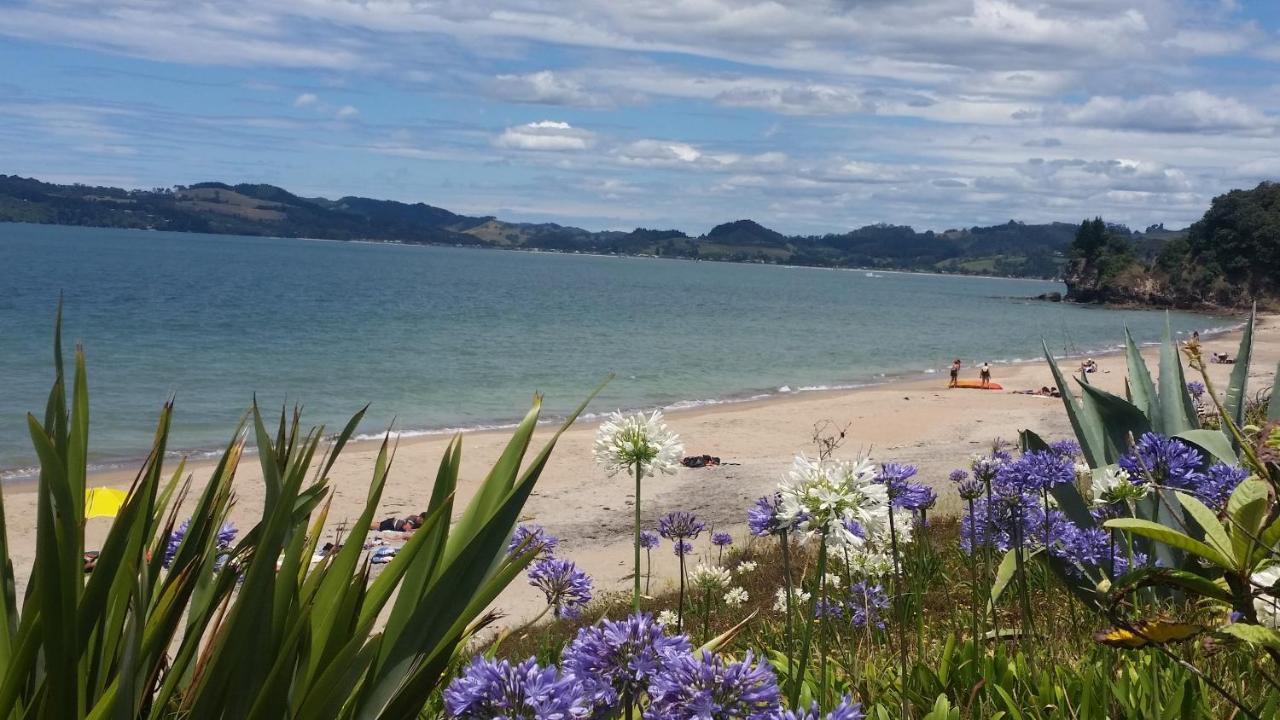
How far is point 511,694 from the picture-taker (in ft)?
4.65

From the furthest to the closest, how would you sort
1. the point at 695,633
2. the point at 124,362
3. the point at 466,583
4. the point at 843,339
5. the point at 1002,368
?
1. the point at 843,339
2. the point at 1002,368
3. the point at 124,362
4. the point at 695,633
5. the point at 466,583

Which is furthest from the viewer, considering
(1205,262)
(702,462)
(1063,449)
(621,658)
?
(1205,262)

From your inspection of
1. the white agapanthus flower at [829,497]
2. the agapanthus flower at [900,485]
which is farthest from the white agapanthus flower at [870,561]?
the white agapanthus flower at [829,497]

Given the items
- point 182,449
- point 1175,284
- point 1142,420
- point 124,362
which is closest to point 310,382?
point 124,362

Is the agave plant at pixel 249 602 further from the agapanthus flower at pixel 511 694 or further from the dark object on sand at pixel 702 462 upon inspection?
the dark object on sand at pixel 702 462

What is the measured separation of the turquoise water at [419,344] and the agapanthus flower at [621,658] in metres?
1.34

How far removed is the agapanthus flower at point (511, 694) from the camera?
4.60 ft

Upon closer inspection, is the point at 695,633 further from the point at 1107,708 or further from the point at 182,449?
the point at 182,449

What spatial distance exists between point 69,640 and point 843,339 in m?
55.6

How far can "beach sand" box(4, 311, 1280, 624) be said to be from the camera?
13.8 m

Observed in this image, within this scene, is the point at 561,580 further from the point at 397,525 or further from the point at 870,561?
the point at 397,525

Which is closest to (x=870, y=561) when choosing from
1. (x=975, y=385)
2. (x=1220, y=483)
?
(x=1220, y=483)

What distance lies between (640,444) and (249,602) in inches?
58.9

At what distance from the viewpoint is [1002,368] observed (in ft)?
141
